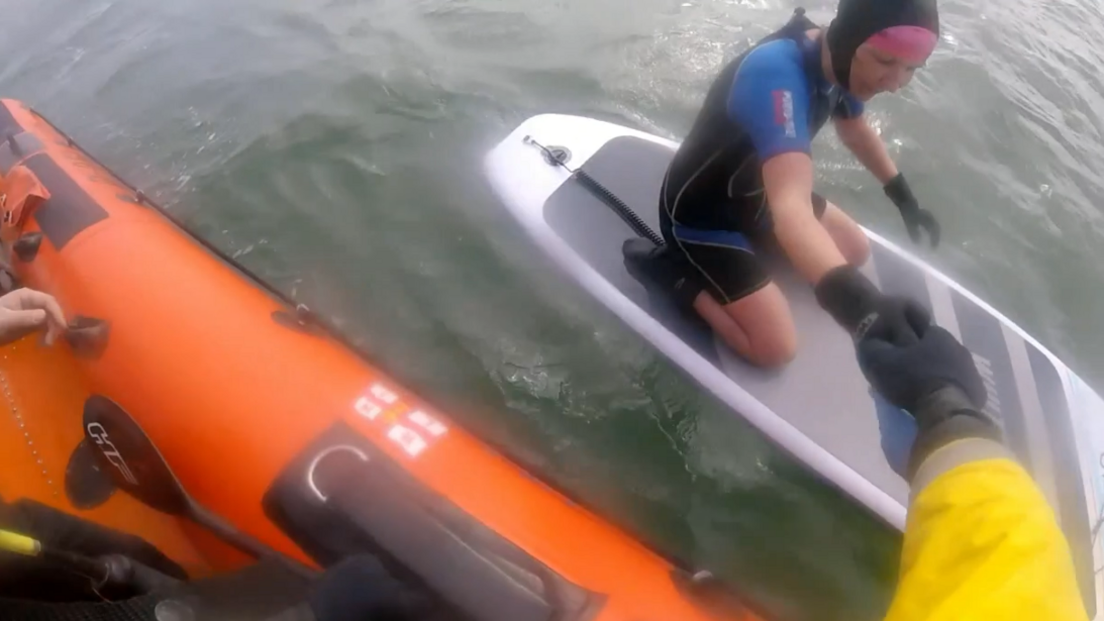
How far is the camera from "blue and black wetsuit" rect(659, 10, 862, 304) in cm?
228

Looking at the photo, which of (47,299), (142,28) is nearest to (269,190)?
(47,299)

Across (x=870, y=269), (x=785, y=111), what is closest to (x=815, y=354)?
(x=870, y=269)

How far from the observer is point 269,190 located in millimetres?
3793

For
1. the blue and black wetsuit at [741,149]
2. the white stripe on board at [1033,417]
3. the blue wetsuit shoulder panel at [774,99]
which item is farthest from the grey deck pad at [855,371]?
the blue wetsuit shoulder panel at [774,99]

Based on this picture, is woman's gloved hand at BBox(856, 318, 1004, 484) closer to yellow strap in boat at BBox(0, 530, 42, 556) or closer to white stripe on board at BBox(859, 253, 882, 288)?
white stripe on board at BBox(859, 253, 882, 288)

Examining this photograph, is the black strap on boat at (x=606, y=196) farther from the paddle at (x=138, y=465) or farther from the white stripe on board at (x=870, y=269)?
the paddle at (x=138, y=465)

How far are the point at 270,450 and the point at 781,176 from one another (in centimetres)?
161

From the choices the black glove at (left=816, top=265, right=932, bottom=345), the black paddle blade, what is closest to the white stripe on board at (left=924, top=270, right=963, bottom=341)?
the black glove at (left=816, top=265, right=932, bottom=345)

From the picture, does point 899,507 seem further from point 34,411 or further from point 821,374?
point 34,411

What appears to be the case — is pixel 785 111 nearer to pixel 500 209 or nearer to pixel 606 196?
pixel 606 196

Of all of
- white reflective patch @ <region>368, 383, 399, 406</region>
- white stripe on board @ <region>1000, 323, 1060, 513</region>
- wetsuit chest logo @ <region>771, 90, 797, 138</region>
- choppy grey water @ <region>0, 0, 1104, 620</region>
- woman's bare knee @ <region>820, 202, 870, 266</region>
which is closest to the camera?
white reflective patch @ <region>368, 383, 399, 406</region>

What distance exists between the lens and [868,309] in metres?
1.74

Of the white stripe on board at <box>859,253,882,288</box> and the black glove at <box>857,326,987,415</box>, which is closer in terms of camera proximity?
the black glove at <box>857,326,987,415</box>

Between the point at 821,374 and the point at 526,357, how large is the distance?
115 centimetres
